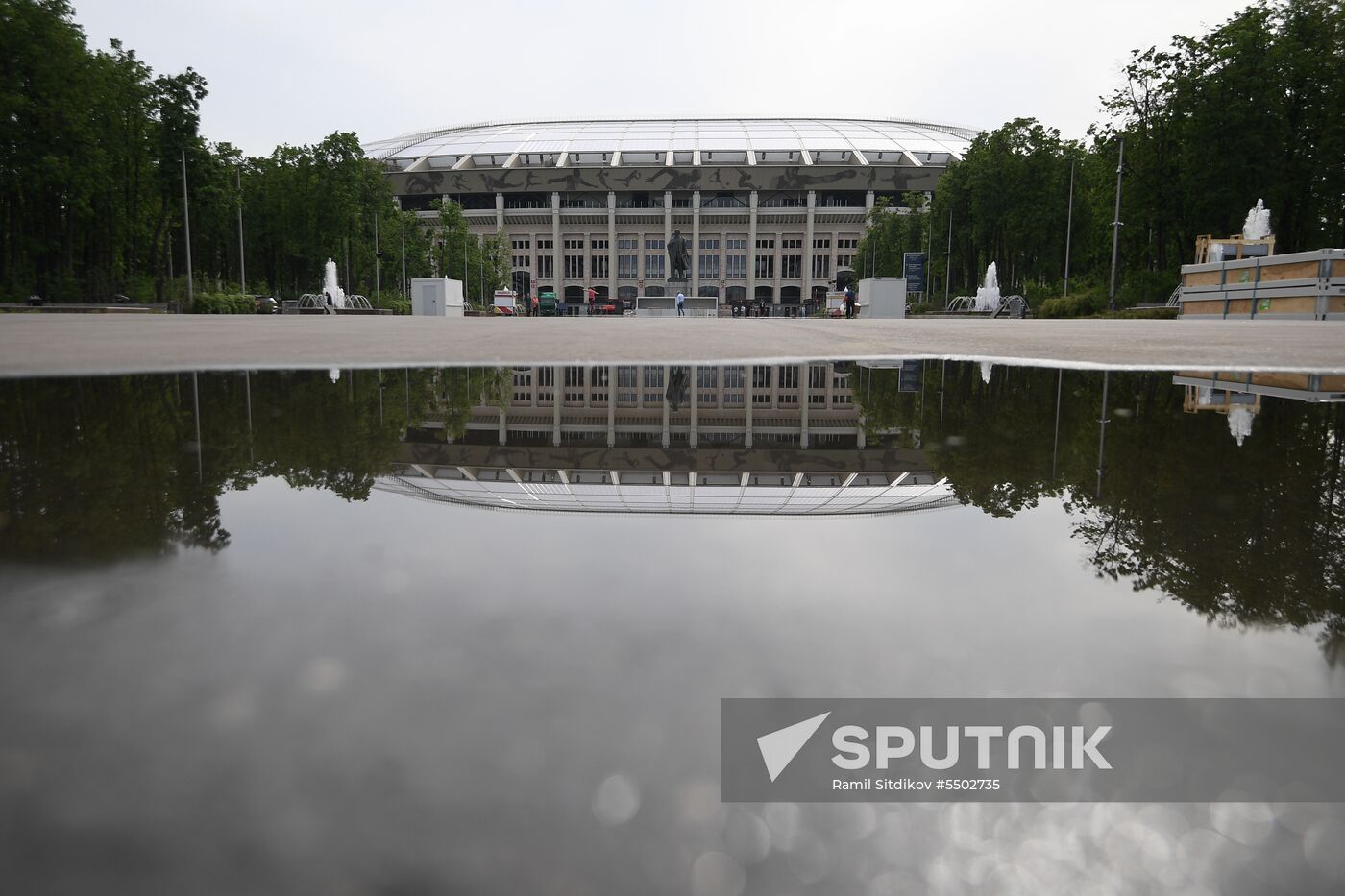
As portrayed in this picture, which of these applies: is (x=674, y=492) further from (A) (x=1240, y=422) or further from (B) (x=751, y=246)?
(B) (x=751, y=246)

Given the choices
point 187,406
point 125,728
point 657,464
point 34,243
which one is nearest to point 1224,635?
point 125,728

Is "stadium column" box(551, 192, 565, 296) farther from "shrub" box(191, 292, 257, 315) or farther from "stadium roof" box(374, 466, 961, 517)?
"stadium roof" box(374, 466, 961, 517)

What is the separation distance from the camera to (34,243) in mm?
42125

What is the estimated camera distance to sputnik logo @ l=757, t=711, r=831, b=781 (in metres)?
0.79

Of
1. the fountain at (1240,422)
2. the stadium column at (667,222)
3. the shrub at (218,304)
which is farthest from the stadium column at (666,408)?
the stadium column at (667,222)

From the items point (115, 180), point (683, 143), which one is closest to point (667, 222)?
point (683, 143)

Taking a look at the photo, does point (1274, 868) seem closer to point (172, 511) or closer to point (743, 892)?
point (743, 892)

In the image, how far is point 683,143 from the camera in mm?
117688

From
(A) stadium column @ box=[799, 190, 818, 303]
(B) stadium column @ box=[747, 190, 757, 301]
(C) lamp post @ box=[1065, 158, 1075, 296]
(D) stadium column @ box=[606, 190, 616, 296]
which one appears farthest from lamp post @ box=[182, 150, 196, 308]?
(A) stadium column @ box=[799, 190, 818, 303]

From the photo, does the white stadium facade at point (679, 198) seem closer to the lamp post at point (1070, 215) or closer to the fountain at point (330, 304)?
the lamp post at point (1070, 215)

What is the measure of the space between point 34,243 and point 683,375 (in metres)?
47.7

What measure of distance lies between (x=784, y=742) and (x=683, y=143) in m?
123

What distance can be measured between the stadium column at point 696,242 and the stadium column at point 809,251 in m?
13.2

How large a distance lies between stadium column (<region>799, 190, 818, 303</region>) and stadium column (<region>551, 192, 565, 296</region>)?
30371mm
